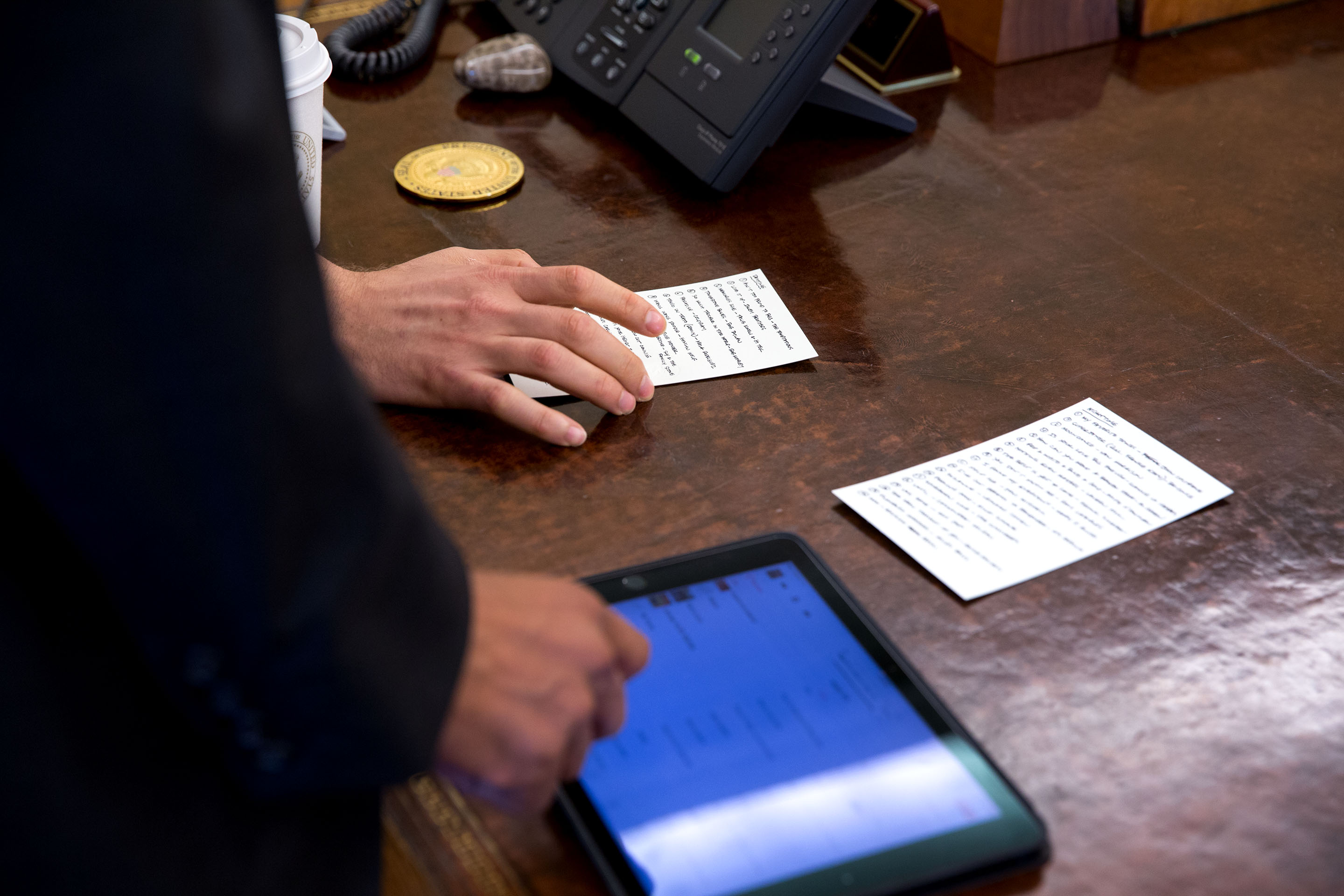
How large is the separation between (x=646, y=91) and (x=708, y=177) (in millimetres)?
176

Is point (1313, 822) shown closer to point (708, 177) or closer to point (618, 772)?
point (618, 772)

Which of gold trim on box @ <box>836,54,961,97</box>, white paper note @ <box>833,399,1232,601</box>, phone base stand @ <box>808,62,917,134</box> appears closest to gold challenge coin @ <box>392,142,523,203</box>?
phone base stand @ <box>808,62,917,134</box>

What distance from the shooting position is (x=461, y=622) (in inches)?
20.6

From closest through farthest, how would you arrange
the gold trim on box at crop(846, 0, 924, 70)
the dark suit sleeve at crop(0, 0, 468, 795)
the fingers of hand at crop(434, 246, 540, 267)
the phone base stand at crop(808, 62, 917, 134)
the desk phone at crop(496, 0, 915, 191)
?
the dark suit sleeve at crop(0, 0, 468, 795) → the fingers of hand at crop(434, 246, 540, 267) → the desk phone at crop(496, 0, 915, 191) → the phone base stand at crop(808, 62, 917, 134) → the gold trim on box at crop(846, 0, 924, 70)

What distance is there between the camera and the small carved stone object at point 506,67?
147 centimetres

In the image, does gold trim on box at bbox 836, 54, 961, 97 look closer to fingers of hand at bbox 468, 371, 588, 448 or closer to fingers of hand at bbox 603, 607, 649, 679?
fingers of hand at bbox 468, 371, 588, 448

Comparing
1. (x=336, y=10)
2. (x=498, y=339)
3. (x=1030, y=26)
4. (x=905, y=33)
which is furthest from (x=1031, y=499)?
(x=336, y=10)

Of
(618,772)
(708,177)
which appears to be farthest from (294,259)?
(708,177)

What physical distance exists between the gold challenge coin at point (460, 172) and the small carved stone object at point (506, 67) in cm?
16

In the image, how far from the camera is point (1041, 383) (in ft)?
3.22

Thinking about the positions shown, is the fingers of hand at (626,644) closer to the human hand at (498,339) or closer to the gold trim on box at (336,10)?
the human hand at (498,339)

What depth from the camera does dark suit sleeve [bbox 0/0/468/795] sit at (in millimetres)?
409

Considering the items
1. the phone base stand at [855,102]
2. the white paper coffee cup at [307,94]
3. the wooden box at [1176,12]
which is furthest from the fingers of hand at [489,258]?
the wooden box at [1176,12]

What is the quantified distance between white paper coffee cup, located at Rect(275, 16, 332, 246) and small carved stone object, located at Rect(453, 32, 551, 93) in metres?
0.34
